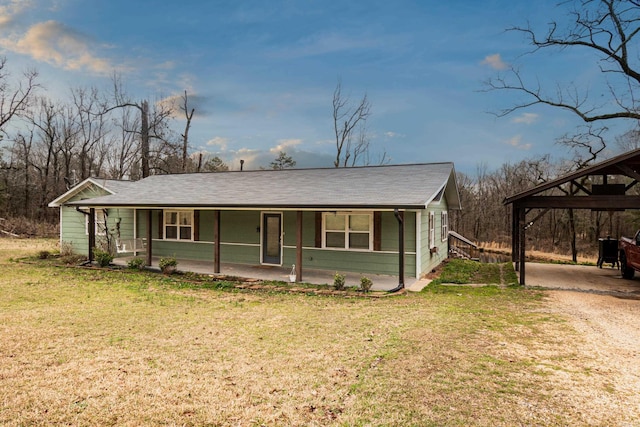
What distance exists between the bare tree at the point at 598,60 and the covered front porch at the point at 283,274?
10570 mm

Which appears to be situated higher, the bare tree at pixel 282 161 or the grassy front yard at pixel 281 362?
the bare tree at pixel 282 161

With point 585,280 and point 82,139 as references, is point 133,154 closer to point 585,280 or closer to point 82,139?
point 82,139

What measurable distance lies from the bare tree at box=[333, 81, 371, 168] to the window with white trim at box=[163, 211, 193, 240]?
15189 mm

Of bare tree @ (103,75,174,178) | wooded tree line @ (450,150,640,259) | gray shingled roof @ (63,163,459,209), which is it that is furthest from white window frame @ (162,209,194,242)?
wooded tree line @ (450,150,640,259)

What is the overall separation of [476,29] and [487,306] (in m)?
13.8

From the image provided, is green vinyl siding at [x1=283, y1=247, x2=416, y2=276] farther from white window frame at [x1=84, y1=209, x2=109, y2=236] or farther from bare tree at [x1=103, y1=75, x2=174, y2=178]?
bare tree at [x1=103, y1=75, x2=174, y2=178]

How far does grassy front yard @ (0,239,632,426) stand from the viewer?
3289 mm

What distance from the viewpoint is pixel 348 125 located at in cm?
2761

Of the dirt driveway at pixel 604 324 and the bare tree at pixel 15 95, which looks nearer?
the dirt driveway at pixel 604 324

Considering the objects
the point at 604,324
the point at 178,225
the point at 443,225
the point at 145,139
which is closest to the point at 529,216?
the point at 443,225

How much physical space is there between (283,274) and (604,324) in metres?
7.69

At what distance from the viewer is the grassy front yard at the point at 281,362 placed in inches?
129

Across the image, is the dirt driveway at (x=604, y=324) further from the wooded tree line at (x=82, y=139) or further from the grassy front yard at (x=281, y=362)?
the wooded tree line at (x=82, y=139)

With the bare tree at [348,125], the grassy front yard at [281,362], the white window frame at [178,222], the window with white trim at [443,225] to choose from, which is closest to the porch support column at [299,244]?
the grassy front yard at [281,362]
